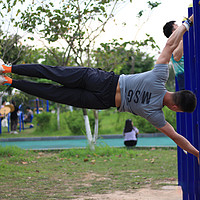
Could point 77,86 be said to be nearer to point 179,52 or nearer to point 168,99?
point 168,99

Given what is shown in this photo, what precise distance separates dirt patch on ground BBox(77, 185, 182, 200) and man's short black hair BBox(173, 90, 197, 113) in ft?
7.40

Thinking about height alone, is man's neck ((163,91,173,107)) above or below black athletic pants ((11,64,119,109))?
below

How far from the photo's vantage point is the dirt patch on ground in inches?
222

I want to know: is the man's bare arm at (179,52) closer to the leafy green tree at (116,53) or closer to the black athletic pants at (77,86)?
the black athletic pants at (77,86)

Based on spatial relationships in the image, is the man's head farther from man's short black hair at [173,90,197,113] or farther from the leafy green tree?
the leafy green tree

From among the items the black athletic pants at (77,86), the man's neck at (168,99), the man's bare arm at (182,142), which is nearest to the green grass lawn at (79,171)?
the black athletic pants at (77,86)

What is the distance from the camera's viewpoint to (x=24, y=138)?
15828mm

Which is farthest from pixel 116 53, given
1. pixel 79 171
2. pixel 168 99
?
pixel 168 99

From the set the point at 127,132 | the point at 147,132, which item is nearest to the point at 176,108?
the point at 127,132

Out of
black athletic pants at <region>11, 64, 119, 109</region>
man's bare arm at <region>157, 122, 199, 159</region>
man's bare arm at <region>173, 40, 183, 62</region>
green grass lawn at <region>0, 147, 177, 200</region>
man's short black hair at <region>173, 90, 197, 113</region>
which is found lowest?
green grass lawn at <region>0, 147, 177, 200</region>

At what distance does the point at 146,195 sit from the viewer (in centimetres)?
581

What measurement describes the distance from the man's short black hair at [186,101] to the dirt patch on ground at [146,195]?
2.25 metres

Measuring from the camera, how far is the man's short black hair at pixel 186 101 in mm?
3736

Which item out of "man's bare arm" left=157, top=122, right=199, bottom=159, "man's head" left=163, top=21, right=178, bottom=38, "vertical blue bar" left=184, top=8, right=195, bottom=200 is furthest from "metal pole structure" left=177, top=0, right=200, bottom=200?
"man's head" left=163, top=21, right=178, bottom=38
